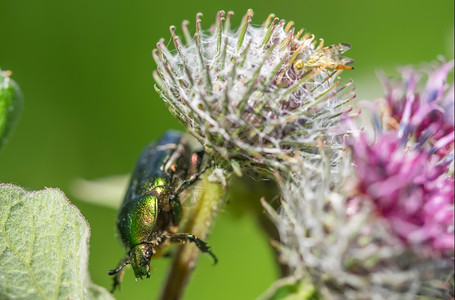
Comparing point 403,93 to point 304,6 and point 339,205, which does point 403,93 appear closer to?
point 339,205

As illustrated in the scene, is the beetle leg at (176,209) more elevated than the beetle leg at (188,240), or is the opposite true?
the beetle leg at (176,209)

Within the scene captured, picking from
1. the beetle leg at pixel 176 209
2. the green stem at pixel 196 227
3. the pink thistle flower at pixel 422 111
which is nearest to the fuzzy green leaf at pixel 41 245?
the beetle leg at pixel 176 209

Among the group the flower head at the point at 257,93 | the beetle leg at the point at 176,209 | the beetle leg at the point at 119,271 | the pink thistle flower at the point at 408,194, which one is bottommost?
the beetle leg at the point at 119,271

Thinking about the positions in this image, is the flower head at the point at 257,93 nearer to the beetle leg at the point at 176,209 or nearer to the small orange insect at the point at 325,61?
the small orange insect at the point at 325,61

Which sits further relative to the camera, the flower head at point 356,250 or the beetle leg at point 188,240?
the beetle leg at point 188,240

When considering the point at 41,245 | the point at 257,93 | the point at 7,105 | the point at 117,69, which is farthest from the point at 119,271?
the point at 117,69

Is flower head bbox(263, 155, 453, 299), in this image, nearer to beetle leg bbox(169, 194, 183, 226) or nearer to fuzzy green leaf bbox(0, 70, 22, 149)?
beetle leg bbox(169, 194, 183, 226)

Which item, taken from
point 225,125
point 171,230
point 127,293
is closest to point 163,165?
point 171,230
